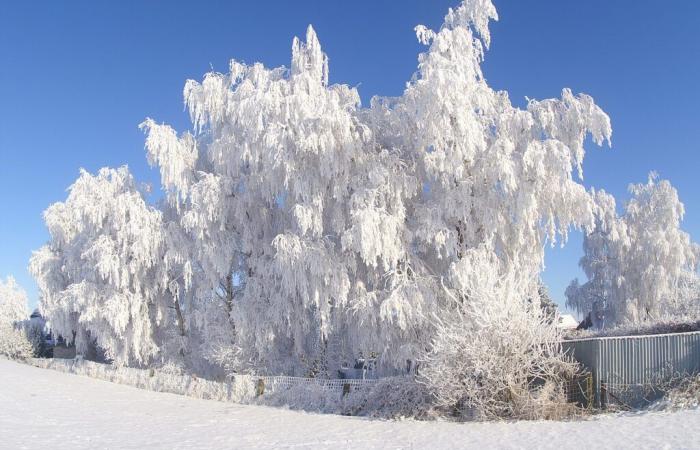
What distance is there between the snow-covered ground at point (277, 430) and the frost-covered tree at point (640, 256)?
21.1 m

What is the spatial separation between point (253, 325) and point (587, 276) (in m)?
22.9

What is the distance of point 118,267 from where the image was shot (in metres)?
23.4

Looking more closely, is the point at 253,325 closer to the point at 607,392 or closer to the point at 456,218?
the point at 456,218

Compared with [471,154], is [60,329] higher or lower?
lower

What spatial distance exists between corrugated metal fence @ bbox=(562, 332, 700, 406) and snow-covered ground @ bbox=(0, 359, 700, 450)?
1117mm

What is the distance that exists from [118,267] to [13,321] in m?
20.0

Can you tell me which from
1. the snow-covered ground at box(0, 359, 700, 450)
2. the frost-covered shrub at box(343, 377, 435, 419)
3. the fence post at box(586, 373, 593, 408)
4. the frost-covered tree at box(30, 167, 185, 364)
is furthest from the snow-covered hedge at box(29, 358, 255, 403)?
the fence post at box(586, 373, 593, 408)

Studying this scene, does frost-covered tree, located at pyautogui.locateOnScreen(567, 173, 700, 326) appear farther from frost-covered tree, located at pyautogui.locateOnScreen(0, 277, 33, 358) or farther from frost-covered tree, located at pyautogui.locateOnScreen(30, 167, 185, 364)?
frost-covered tree, located at pyautogui.locateOnScreen(0, 277, 33, 358)

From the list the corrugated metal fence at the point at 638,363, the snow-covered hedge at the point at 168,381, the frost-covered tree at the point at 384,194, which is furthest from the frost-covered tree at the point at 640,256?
the snow-covered hedge at the point at 168,381

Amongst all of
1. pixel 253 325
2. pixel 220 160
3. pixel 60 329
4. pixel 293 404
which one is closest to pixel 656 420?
pixel 293 404

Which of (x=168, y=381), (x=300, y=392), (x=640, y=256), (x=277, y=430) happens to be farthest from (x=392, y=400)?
(x=640, y=256)

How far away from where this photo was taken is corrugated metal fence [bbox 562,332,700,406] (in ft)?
41.2

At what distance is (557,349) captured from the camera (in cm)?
1355

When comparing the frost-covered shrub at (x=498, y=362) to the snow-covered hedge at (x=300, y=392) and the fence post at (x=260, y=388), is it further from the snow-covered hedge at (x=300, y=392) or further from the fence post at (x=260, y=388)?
the fence post at (x=260, y=388)
